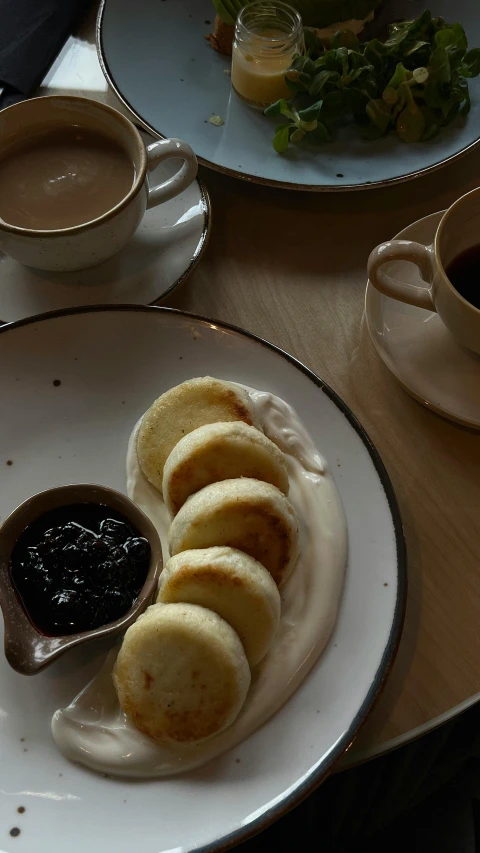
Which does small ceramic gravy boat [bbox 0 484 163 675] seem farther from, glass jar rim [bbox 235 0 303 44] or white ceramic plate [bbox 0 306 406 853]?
glass jar rim [bbox 235 0 303 44]

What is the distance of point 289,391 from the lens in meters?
1.16

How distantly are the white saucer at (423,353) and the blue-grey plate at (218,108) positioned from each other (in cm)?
21

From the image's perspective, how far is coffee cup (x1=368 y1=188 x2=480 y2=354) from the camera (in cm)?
114

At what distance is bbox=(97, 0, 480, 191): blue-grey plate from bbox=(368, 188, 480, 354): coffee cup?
0.85ft

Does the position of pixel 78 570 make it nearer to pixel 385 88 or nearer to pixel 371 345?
pixel 371 345

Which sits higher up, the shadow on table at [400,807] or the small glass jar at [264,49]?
the small glass jar at [264,49]

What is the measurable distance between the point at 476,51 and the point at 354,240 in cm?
49

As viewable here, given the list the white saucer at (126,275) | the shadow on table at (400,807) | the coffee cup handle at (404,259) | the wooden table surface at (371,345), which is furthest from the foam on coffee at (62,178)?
the shadow on table at (400,807)

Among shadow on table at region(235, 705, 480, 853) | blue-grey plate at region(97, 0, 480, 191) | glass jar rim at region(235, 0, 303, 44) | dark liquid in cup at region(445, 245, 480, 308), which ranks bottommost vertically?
shadow on table at region(235, 705, 480, 853)

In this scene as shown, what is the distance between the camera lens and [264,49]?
4.82ft

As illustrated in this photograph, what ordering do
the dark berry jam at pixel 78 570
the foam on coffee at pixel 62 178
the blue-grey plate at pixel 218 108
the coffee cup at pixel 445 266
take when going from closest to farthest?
the dark berry jam at pixel 78 570 < the coffee cup at pixel 445 266 < the foam on coffee at pixel 62 178 < the blue-grey plate at pixel 218 108

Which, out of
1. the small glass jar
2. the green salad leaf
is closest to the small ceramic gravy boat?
the green salad leaf

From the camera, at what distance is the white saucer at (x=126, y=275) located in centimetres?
130

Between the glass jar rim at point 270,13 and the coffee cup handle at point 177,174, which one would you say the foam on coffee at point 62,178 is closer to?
the coffee cup handle at point 177,174
